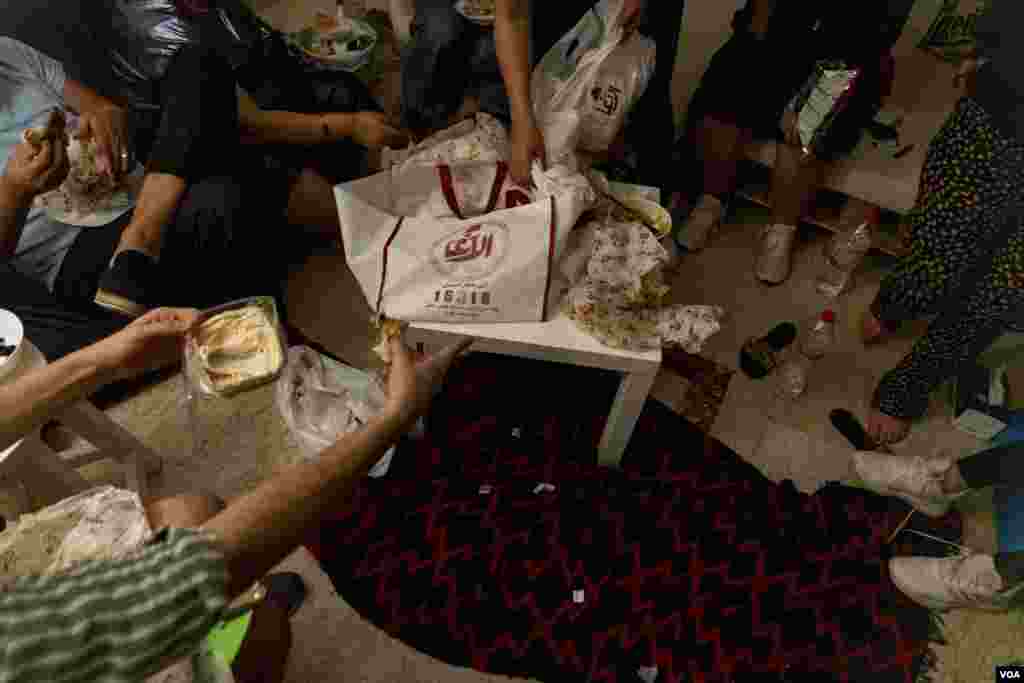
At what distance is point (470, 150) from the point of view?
129cm

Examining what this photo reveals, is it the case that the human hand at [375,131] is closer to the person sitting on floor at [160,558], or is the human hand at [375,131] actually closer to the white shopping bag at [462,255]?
the white shopping bag at [462,255]

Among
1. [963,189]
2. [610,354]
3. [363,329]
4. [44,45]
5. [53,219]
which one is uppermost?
[963,189]

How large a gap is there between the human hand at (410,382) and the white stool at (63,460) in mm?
539

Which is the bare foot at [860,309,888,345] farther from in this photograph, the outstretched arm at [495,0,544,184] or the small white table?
the outstretched arm at [495,0,544,184]

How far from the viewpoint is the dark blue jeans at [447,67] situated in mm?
1507

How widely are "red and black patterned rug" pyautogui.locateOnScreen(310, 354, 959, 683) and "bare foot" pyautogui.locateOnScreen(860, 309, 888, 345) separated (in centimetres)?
50

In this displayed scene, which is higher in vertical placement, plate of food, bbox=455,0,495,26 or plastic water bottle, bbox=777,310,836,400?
plate of food, bbox=455,0,495,26

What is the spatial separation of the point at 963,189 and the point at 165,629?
4.99 feet

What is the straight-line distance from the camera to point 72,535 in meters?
0.83

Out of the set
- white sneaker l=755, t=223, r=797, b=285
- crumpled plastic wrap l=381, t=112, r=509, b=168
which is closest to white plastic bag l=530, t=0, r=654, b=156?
crumpled plastic wrap l=381, t=112, r=509, b=168

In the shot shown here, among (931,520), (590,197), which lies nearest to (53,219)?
(590,197)

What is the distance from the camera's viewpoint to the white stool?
958 millimetres

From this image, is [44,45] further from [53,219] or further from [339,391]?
[339,391]

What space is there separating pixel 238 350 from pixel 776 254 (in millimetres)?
1534
